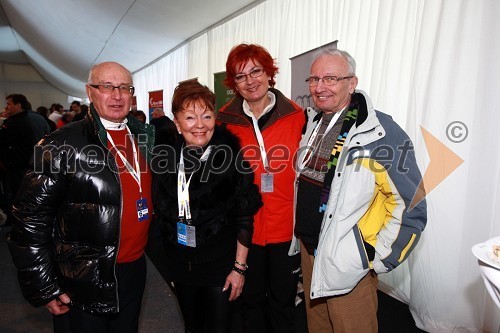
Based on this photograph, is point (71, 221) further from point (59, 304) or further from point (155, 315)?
point (155, 315)

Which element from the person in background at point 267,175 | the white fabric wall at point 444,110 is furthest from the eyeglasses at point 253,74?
the white fabric wall at point 444,110

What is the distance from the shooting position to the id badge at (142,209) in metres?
1.38

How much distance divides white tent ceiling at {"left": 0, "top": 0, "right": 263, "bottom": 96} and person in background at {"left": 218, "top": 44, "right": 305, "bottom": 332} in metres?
3.08

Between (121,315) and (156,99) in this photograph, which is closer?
(121,315)

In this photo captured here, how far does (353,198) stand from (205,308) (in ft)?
2.88

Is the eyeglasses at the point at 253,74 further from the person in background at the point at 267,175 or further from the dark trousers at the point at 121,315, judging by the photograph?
the dark trousers at the point at 121,315

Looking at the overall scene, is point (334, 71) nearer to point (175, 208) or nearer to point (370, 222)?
point (370, 222)

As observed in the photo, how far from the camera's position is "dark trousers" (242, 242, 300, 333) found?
1.75m

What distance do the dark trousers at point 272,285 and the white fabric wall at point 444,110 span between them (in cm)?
117

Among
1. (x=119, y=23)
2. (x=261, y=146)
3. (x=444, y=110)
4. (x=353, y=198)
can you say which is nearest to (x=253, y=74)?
(x=261, y=146)

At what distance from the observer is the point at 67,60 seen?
37.3ft

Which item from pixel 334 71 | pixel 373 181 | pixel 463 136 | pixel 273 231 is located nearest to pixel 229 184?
pixel 273 231

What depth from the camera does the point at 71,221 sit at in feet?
4.05

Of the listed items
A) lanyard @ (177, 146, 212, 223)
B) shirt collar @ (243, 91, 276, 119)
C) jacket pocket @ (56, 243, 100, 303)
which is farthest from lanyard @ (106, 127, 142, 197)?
shirt collar @ (243, 91, 276, 119)
